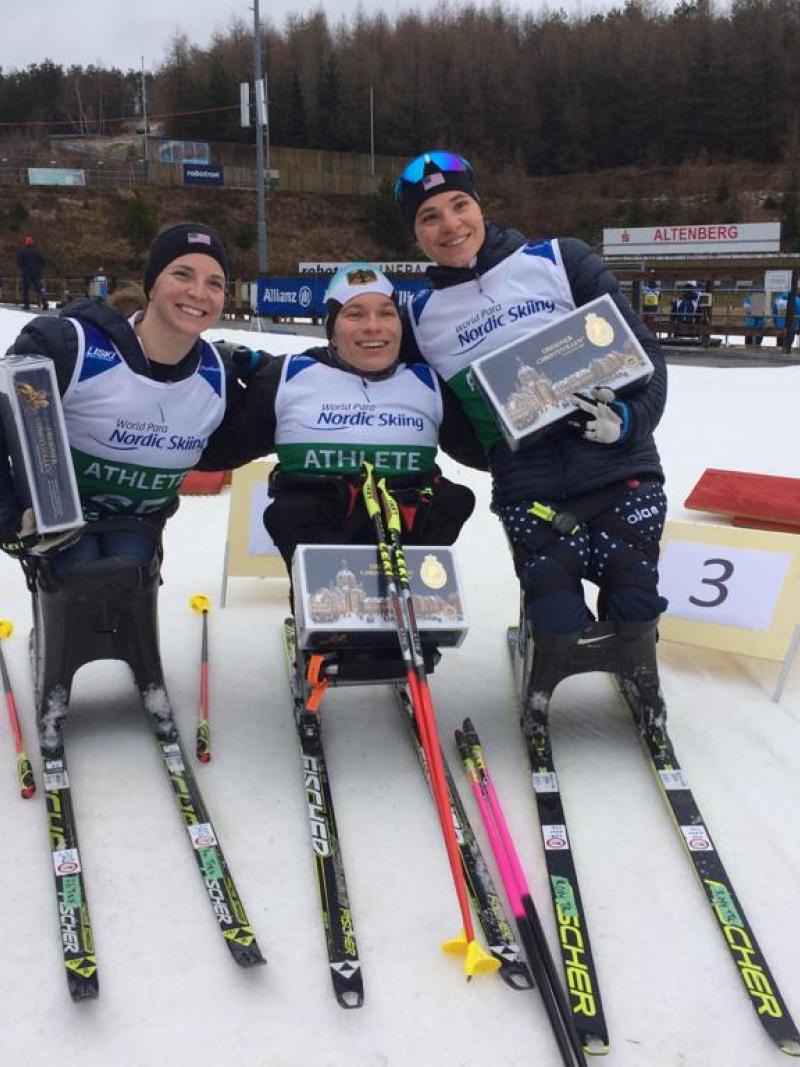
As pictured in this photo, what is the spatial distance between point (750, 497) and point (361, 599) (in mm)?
3370

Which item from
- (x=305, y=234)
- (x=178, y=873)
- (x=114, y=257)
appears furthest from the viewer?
(x=305, y=234)

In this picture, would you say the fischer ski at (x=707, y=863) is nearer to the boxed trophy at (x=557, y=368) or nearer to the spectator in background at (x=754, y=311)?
the boxed trophy at (x=557, y=368)

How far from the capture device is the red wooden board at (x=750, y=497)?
5242 millimetres

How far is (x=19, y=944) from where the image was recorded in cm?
219

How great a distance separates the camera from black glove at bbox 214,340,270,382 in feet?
10.5

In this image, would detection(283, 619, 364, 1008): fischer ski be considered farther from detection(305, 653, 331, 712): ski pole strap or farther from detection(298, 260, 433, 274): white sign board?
detection(298, 260, 433, 274): white sign board

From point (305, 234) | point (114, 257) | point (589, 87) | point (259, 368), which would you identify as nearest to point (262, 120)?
point (114, 257)

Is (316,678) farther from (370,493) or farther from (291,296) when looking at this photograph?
(291,296)

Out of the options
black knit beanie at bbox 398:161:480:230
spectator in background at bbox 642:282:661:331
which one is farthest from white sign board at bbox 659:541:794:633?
spectator in background at bbox 642:282:661:331

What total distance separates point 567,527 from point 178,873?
59.3 inches

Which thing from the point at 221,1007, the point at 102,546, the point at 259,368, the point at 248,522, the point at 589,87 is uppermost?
the point at 589,87

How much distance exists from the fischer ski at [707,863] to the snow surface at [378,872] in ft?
0.11

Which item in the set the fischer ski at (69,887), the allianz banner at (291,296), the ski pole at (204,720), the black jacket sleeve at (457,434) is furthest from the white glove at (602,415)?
the allianz banner at (291,296)

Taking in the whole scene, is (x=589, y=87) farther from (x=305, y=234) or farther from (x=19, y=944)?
(x=19, y=944)
